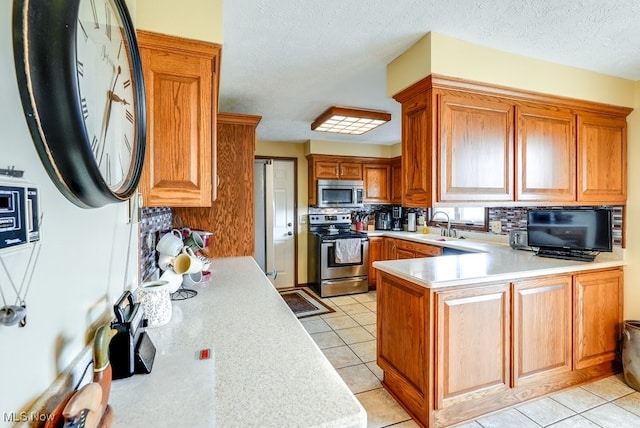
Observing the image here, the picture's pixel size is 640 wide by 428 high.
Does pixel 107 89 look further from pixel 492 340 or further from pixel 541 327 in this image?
pixel 541 327

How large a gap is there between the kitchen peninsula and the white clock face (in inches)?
63.5

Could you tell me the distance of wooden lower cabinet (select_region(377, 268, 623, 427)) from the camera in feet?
5.96

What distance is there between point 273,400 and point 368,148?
4.71 meters

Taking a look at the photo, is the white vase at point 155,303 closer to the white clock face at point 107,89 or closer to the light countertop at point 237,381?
the light countertop at point 237,381

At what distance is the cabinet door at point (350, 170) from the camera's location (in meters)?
4.88

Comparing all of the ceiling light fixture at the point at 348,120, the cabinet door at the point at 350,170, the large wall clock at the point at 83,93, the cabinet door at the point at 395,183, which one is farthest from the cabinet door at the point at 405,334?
the cabinet door at the point at 395,183

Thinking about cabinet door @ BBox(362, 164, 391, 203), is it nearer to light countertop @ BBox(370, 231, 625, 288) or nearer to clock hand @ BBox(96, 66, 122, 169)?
light countertop @ BBox(370, 231, 625, 288)

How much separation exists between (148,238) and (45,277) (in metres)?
1.18

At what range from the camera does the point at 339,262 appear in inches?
175

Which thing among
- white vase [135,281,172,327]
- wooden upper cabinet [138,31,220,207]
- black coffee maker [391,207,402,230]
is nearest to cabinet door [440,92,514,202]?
wooden upper cabinet [138,31,220,207]

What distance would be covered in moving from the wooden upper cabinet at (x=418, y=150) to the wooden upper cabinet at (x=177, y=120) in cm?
131

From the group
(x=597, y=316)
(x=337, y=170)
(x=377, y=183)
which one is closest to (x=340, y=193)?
(x=337, y=170)

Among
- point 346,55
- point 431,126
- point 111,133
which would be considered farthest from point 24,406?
point 346,55

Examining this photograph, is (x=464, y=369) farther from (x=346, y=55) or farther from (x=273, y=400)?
(x=346, y=55)
